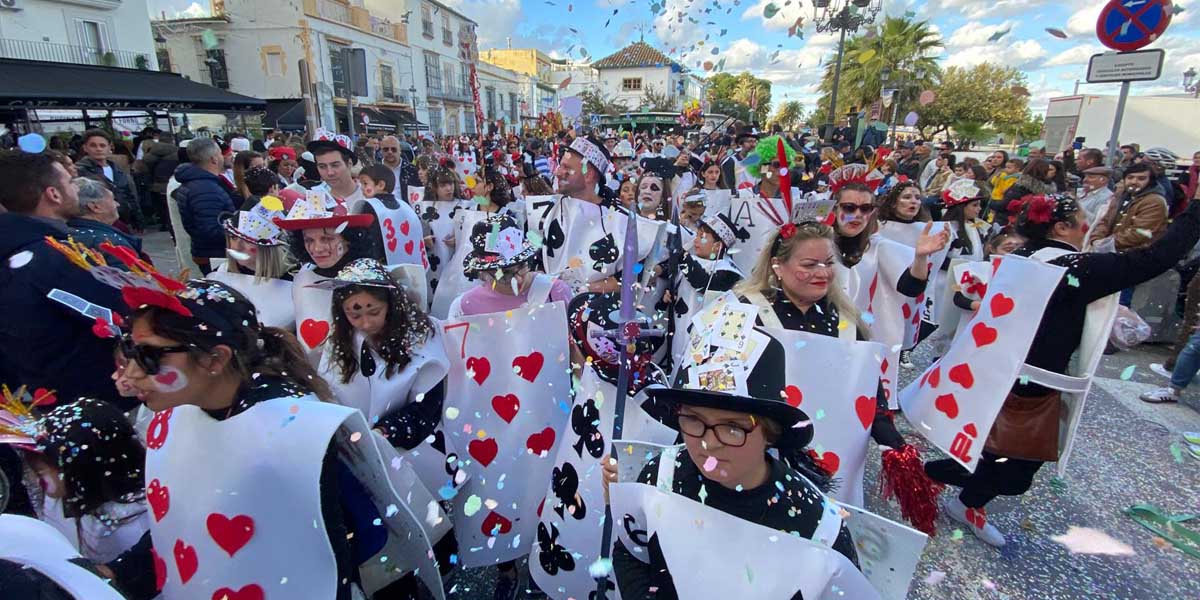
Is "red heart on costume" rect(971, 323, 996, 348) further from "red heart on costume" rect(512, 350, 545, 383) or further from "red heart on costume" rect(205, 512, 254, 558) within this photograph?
"red heart on costume" rect(205, 512, 254, 558)

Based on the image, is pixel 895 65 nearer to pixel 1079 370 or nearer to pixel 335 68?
pixel 1079 370

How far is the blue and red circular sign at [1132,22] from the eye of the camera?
15.2 feet

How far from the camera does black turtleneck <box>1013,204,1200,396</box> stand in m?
2.66

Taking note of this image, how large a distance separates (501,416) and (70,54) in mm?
26154

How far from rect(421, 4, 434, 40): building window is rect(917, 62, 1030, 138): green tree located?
3079 cm

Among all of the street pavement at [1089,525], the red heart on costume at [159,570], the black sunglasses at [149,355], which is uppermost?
the black sunglasses at [149,355]

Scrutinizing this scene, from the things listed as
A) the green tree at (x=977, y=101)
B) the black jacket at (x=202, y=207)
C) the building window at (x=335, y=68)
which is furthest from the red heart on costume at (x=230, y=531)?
the green tree at (x=977, y=101)

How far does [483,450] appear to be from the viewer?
109 inches

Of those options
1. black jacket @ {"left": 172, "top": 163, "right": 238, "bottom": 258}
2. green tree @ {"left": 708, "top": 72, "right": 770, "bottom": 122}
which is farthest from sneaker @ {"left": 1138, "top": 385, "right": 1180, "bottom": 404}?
green tree @ {"left": 708, "top": 72, "right": 770, "bottom": 122}

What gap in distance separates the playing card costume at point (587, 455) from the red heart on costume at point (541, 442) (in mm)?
178

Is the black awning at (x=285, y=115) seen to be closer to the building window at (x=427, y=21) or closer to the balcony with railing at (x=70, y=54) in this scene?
the balcony with railing at (x=70, y=54)

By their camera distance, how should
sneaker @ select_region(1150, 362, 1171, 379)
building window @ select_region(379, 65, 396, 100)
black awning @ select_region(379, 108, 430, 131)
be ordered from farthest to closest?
1. building window @ select_region(379, 65, 396, 100)
2. black awning @ select_region(379, 108, 430, 131)
3. sneaker @ select_region(1150, 362, 1171, 379)

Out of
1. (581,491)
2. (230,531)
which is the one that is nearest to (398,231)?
(581,491)

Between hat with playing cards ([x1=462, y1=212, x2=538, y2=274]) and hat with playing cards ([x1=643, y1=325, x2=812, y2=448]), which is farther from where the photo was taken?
hat with playing cards ([x1=462, y1=212, x2=538, y2=274])
